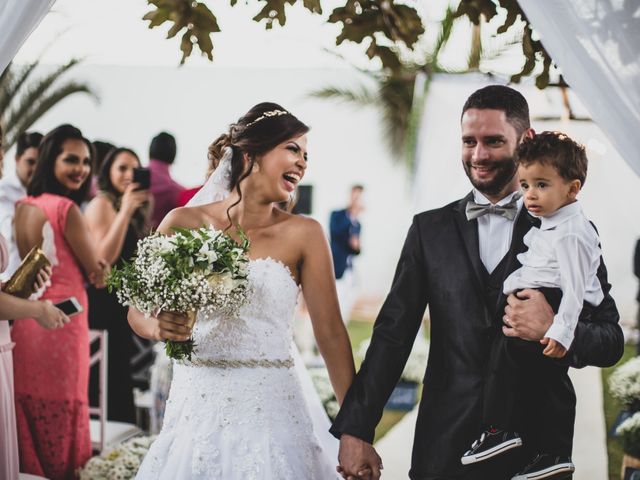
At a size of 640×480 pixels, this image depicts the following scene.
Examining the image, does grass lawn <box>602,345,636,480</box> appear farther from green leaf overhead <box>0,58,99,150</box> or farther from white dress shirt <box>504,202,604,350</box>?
green leaf overhead <box>0,58,99,150</box>

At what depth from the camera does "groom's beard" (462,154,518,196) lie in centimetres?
331

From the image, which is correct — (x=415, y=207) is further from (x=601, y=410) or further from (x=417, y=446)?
(x=417, y=446)

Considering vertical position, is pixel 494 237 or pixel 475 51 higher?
pixel 475 51

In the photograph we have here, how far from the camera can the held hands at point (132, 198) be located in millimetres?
6781

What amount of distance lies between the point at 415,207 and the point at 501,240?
16.6 ft

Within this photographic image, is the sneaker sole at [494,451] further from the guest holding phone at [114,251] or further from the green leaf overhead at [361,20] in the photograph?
the guest holding phone at [114,251]

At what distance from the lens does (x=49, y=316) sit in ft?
15.1

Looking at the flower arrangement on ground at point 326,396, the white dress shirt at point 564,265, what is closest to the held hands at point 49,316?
the white dress shirt at point 564,265

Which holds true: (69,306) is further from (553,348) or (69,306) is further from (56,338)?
(553,348)

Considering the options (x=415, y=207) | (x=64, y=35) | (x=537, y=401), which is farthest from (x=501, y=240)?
(x=64, y=35)

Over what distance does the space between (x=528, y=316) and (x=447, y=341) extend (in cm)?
→ 38

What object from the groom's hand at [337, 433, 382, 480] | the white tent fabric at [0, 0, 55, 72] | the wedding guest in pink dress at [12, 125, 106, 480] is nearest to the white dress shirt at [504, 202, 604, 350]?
the groom's hand at [337, 433, 382, 480]

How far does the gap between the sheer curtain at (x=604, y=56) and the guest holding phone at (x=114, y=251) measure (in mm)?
4711

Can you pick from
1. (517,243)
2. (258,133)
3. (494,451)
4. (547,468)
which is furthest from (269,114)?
(547,468)
